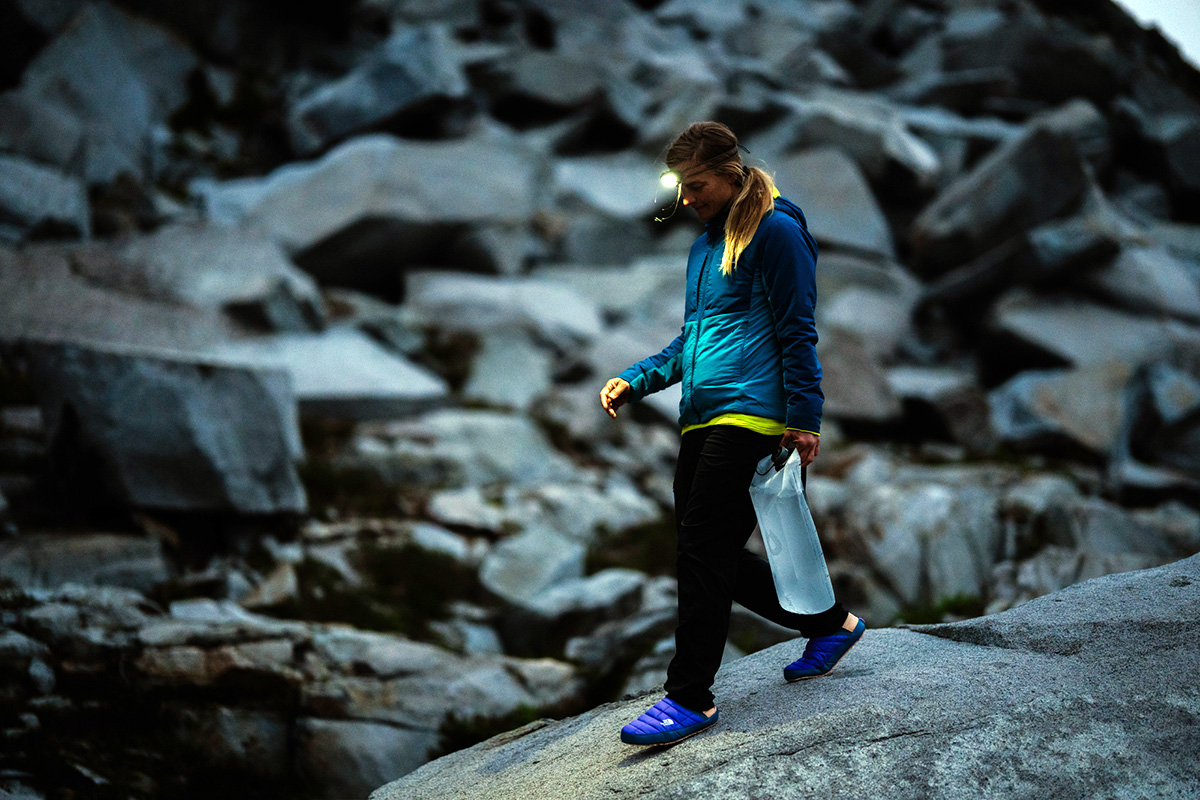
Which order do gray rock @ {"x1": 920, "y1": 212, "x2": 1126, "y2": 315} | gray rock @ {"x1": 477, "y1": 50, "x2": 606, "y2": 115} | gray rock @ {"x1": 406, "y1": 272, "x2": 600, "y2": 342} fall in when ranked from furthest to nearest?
gray rock @ {"x1": 477, "y1": 50, "x2": 606, "y2": 115}, gray rock @ {"x1": 920, "y1": 212, "x2": 1126, "y2": 315}, gray rock @ {"x1": 406, "y1": 272, "x2": 600, "y2": 342}

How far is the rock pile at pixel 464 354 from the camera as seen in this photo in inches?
259

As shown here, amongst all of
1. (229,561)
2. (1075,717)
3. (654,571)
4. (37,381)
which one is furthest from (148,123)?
(1075,717)

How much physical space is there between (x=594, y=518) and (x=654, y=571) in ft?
3.76

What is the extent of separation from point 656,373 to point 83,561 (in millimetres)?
5845

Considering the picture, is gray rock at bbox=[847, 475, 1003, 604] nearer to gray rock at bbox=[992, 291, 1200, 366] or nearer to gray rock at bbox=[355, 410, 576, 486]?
gray rock at bbox=[355, 410, 576, 486]

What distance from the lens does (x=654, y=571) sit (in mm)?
10297

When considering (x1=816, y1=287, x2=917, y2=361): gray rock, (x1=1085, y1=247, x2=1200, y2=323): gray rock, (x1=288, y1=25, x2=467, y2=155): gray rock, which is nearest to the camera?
(x1=1085, y1=247, x2=1200, y2=323): gray rock

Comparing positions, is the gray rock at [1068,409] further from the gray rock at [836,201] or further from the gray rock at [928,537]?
the gray rock at [836,201]

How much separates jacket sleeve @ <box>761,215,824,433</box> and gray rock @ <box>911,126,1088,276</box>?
17637mm

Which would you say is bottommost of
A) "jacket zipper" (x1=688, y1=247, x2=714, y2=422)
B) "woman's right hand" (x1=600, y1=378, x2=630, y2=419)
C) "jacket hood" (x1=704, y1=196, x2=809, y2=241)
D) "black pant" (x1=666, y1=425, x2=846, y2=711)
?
"black pant" (x1=666, y1=425, x2=846, y2=711)

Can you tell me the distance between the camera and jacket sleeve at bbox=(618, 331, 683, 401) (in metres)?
3.83

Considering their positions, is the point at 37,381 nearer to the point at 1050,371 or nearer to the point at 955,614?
the point at 955,614

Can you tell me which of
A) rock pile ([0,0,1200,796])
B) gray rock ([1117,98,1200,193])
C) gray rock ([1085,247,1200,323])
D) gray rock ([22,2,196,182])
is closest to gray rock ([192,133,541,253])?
rock pile ([0,0,1200,796])

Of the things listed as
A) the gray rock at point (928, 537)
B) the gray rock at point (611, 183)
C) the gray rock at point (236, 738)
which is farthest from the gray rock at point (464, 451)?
the gray rock at point (611, 183)
